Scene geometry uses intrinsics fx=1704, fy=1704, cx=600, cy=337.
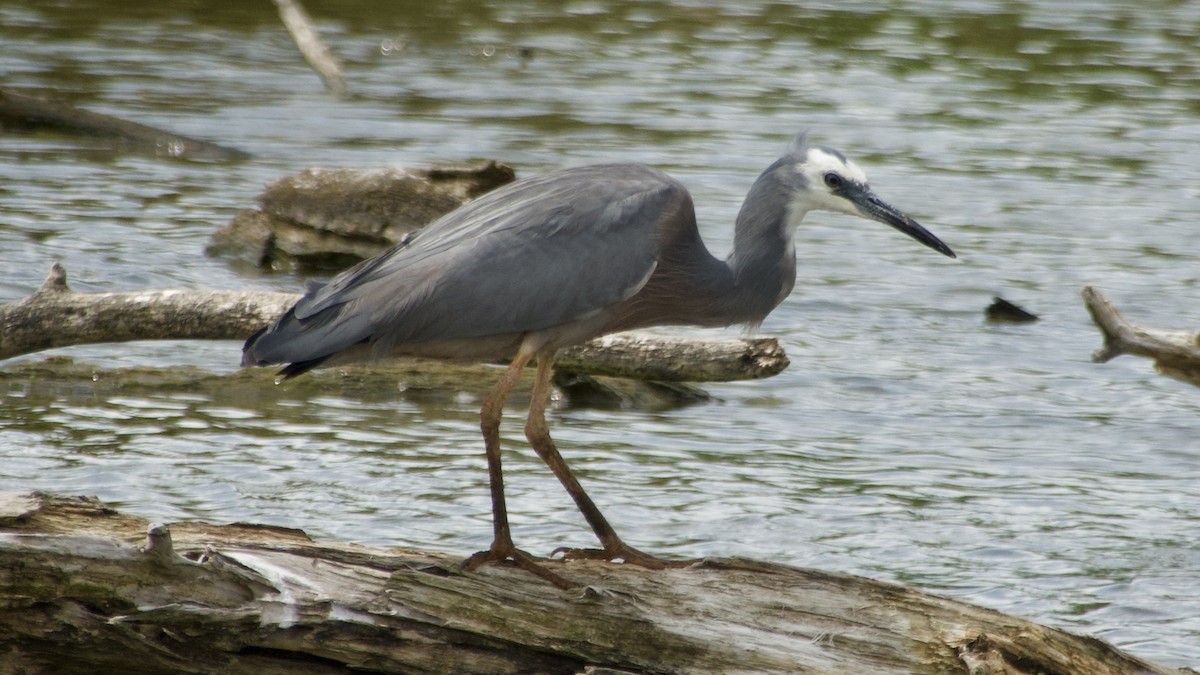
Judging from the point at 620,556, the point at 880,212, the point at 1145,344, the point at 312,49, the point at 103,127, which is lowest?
the point at 103,127

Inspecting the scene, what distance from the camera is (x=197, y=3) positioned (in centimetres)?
2261

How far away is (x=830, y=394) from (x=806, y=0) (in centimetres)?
1558

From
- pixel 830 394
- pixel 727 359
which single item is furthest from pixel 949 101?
pixel 727 359

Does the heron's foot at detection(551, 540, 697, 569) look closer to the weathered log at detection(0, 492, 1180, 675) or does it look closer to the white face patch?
the weathered log at detection(0, 492, 1180, 675)

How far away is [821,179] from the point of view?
5828 mm

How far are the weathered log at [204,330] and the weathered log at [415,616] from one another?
9.49ft

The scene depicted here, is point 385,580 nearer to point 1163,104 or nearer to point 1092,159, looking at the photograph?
point 1092,159

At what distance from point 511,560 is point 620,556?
0.54 metres

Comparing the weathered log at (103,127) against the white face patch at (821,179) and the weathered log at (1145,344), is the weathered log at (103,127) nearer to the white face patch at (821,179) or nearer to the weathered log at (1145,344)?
the white face patch at (821,179)

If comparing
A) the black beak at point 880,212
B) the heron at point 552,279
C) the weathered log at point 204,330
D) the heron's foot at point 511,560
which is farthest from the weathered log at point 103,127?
the heron's foot at point 511,560

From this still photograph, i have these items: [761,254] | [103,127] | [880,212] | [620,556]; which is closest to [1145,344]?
[880,212]

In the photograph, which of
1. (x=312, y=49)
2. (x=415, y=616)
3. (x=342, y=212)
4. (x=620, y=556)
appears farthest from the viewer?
(x=312, y=49)

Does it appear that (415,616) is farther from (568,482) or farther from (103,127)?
(103,127)

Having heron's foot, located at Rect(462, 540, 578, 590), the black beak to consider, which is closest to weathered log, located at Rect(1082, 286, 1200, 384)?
the black beak
